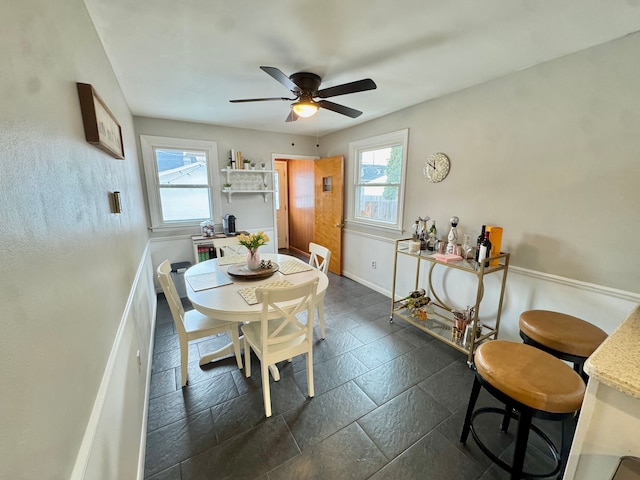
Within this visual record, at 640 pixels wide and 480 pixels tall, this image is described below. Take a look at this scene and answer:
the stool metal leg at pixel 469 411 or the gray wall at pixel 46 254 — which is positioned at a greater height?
the gray wall at pixel 46 254

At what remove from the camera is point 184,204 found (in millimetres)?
3824

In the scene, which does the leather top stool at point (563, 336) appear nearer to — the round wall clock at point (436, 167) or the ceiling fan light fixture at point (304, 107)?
the round wall clock at point (436, 167)

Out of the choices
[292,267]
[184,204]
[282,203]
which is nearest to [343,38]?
[292,267]

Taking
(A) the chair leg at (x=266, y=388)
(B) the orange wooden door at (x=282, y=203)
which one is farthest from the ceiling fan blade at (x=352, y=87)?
(B) the orange wooden door at (x=282, y=203)

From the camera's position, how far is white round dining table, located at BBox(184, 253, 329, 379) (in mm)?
1631

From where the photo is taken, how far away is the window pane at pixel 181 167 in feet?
11.8

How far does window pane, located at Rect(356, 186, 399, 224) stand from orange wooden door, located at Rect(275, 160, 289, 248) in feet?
8.31

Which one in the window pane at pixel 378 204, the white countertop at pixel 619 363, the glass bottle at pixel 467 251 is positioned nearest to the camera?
the white countertop at pixel 619 363

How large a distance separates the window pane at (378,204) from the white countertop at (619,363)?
2.57 metres

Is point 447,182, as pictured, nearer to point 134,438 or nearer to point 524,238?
point 524,238

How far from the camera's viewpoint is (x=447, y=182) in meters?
2.75

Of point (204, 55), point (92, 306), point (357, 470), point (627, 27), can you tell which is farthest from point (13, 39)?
point (627, 27)

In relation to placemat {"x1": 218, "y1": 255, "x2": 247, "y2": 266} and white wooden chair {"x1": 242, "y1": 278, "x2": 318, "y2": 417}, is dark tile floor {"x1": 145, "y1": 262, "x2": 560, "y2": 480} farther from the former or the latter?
placemat {"x1": 218, "y1": 255, "x2": 247, "y2": 266}

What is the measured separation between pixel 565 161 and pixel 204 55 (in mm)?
2769
